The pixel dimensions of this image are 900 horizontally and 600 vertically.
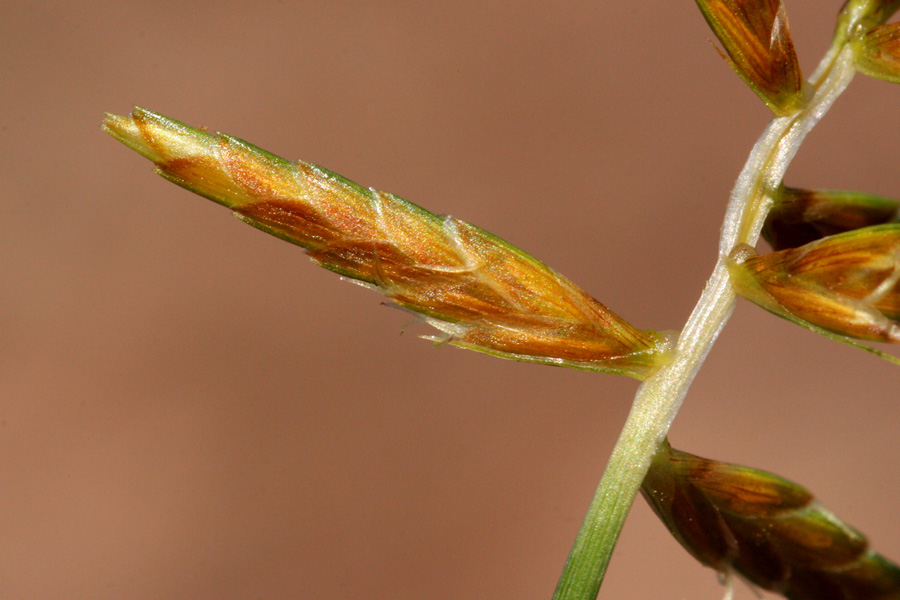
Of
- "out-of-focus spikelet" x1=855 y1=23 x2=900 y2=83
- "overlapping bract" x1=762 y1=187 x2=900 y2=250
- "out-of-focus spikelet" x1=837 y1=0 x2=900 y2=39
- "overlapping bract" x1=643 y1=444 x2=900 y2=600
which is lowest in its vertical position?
"overlapping bract" x1=643 y1=444 x2=900 y2=600

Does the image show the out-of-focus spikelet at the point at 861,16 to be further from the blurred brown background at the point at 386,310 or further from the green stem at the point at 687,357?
the blurred brown background at the point at 386,310

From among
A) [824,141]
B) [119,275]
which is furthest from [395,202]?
[824,141]

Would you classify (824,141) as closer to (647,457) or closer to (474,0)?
(474,0)

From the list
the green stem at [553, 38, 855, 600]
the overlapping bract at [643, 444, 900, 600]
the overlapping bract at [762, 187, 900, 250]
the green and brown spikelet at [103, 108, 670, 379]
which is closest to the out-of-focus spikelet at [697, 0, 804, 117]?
the green stem at [553, 38, 855, 600]

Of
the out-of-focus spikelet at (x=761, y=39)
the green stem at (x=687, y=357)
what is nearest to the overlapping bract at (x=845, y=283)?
the green stem at (x=687, y=357)

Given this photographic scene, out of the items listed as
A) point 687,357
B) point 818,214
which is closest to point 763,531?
point 687,357

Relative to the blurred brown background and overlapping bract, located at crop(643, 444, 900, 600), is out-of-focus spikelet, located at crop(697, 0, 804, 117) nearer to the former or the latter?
overlapping bract, located at crop(643, 444, 900, 600)

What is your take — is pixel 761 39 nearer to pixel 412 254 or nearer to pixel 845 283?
Answer: pixel 845 283
